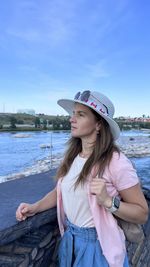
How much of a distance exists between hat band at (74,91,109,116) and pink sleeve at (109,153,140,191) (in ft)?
0.70

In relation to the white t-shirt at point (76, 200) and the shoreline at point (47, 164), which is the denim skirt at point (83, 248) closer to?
the white t-shirt at point (76, 200)

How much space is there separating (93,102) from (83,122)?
94 millimetres

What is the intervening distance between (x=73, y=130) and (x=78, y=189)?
9.8 inches

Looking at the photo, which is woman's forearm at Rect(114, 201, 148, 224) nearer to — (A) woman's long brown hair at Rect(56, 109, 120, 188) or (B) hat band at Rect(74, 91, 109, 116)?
(A) woman's long brown hair at Rect(56, 109, 120, 188)

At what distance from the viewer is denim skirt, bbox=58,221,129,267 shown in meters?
1.36

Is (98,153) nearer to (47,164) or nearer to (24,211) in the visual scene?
(24,211)

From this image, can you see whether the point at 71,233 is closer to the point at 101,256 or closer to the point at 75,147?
the point at 101,256

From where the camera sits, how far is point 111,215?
135 cm

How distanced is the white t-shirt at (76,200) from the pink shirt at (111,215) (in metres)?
0.04

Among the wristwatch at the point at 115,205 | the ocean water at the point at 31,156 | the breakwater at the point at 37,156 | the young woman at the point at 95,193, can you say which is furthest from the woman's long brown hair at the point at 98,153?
the ocean water at the point at 31,156

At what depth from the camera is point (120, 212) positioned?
1.27 meters

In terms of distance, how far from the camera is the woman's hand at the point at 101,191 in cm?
122

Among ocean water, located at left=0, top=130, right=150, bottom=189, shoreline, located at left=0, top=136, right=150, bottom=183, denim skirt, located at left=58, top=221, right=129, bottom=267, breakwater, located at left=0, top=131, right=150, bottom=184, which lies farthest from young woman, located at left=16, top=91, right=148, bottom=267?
ocean water, located at left=0, top=130, right=150, bottom=189

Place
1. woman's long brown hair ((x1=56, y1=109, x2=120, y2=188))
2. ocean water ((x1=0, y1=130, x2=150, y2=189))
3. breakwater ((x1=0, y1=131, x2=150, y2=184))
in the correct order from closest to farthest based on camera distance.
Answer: woman's long brown hair ((x1=56, y1=109, x2=120, y2=188)) < breakwater ((x1=0, y1=131, x2=150, y2=184)) < ocean water ((x1=0, y1=130, x2=150, y2=189))
